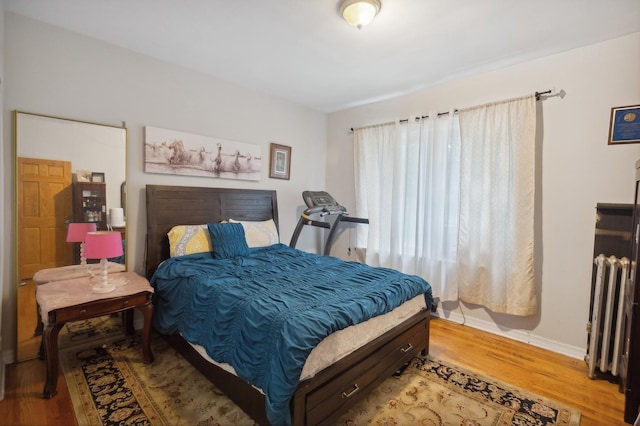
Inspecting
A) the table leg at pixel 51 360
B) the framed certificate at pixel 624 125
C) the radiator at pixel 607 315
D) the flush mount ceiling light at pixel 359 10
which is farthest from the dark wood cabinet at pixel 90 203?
the framed certificate at pixel 624 125

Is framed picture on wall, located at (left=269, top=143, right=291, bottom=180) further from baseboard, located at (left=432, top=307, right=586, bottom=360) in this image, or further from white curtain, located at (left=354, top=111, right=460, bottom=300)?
baseboard, located at (left=432, top=307, right=586, bottom=360)

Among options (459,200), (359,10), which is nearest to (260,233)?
(459,200)

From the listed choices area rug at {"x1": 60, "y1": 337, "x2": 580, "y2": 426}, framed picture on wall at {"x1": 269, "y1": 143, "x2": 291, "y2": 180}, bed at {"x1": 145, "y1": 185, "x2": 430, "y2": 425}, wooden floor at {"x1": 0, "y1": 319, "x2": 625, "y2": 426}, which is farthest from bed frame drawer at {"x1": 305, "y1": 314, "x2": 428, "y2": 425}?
Answer: framed picture on wall at {"x1": 269, "y1": 143, "x2": 291, "y2": 180}

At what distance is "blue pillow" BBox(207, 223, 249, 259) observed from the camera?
2.92m

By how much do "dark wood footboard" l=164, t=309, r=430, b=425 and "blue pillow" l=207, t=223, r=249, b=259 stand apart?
880mm

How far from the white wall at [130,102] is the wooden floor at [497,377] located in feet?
2.00

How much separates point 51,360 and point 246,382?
1.32 m

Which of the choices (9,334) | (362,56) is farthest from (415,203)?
(9,334)

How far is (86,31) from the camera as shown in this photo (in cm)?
246

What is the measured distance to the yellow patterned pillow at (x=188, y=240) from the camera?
111 inches

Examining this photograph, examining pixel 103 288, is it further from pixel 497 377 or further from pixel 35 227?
pixel 497 377

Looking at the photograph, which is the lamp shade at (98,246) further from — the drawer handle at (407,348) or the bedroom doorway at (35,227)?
the drawer handle at (407,348)

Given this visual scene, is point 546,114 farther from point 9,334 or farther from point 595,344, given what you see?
point 9,334

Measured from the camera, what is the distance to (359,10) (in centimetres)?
194
